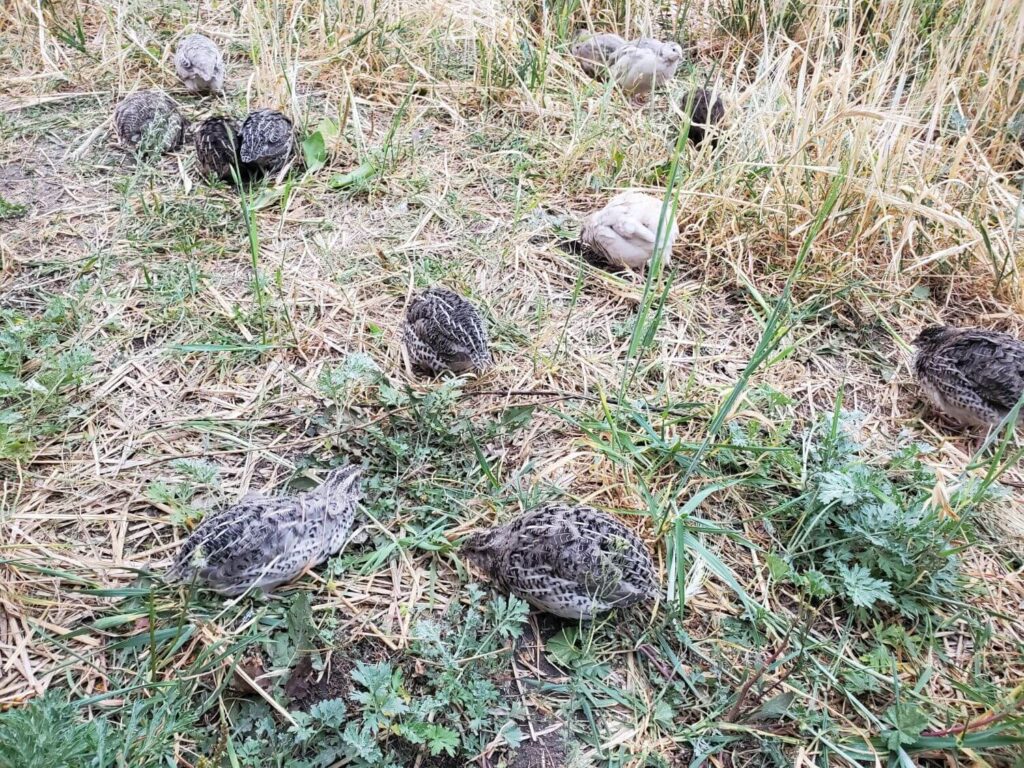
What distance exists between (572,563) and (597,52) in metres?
3.76

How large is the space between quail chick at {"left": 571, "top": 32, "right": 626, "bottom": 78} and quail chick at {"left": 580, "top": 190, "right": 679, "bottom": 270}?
1.65m

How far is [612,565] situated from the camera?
1914 mm

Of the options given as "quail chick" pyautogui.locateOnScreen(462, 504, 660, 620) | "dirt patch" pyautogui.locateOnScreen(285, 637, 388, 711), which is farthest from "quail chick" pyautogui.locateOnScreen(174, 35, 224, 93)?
"dirt patch" pyautogui.locateOnScreen(285, 637, 388, 711)

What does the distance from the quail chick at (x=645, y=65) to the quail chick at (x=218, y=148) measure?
2.20m

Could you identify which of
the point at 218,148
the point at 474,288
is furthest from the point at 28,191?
the point at 474,288

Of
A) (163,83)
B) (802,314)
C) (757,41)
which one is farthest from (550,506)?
(757,41)

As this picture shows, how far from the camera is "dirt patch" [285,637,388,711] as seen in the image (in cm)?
179

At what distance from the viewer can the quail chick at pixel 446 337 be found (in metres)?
2.58

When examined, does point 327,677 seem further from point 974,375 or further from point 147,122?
point 147,122

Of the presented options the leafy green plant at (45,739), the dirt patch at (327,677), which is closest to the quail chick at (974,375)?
the dirt patch at (327,677)

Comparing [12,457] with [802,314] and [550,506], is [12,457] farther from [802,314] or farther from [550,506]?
[802,314]

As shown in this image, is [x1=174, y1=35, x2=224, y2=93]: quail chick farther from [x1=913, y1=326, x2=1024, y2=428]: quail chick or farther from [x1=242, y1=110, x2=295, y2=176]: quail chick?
[x1=913, y1=326, x2=1024, y2=428]: quail chick

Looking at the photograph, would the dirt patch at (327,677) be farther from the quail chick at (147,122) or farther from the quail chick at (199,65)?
the quail chick at (199,65)

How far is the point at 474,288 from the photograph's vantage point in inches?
123
